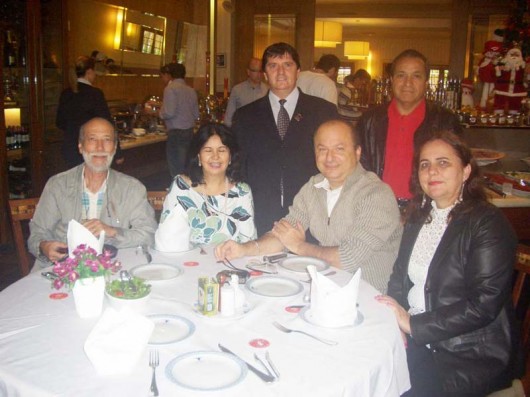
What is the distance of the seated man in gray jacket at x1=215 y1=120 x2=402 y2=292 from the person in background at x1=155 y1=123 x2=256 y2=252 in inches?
11.4

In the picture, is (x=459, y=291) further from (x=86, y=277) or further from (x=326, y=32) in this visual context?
(x=326, y=32)

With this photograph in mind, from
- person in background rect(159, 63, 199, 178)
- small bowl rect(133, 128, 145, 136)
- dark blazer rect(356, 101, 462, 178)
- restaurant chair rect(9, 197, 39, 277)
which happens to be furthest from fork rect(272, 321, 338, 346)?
small bowl rect(133, 128, 145, 136)

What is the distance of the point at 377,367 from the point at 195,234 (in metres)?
1.36

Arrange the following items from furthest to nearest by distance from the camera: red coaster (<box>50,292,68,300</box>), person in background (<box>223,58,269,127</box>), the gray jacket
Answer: person in background (<box>223,58,269,127</box>), the gray jacket, red coaster (<box>50,292,68,300</box>)

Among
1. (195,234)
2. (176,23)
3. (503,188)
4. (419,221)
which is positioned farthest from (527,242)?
(176,23)

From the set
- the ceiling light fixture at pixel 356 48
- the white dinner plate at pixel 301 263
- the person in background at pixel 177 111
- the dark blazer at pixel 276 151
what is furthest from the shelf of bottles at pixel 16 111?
the ceiling light fixture at pixel 356 48

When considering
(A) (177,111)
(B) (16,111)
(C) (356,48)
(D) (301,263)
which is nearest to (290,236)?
(D) (301,263)

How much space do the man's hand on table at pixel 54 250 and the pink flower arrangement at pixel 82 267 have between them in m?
0.69

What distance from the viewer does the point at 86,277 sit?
154 cm

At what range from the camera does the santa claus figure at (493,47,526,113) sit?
5.04 meters

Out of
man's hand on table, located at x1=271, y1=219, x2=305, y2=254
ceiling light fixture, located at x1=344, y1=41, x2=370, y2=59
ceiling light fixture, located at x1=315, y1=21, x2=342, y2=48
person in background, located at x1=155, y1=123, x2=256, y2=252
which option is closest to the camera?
man's hand on table, located at x1=271, y1=219, x2=305, y2=254

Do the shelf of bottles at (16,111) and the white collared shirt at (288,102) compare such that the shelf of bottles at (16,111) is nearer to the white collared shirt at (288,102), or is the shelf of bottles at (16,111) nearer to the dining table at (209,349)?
the white collared shirt at (288,102)

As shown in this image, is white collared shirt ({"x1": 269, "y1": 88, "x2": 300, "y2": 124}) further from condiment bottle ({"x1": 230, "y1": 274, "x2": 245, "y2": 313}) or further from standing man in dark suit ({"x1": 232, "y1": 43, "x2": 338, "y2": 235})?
condiment bottle ({"x1": 230, "y1": 274, "x2": 245, "y2": 313})

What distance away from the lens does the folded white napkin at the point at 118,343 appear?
1.24m
